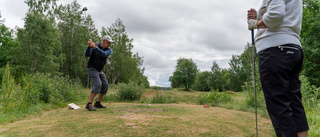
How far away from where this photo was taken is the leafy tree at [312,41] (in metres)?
17.2

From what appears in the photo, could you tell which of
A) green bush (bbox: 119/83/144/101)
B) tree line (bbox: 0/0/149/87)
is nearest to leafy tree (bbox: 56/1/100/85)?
tree line (bbox: 0/0/149/87)

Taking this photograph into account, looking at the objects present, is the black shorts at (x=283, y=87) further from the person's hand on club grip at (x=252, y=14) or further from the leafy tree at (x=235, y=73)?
the leafy tree at (x=235, y=73)

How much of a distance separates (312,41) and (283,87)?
22022 mm

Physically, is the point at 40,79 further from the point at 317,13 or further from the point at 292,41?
the point at 317,13

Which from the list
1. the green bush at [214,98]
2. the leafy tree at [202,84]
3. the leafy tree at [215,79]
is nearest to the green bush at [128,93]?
the green bush at [214,98]

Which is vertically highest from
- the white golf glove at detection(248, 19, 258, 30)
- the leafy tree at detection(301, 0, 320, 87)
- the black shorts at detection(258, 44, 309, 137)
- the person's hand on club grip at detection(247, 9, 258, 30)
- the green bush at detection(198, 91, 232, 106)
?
the leafy tree at detection(301, 0, 320, 87)

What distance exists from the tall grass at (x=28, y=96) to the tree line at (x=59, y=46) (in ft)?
59.4

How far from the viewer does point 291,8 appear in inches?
70.5

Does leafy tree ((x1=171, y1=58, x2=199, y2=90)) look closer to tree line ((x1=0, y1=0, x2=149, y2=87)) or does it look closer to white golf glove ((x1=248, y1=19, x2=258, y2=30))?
tree line ((x1=0, y1=0, x2=149, y2=87))

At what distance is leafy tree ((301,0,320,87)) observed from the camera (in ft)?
56.5

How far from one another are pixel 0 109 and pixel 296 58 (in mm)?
5416

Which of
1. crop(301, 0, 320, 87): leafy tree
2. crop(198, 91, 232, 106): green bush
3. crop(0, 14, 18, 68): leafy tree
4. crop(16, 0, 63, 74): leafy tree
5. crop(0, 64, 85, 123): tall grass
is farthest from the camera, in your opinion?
crop(0, 14, 18, 68): leafy tree

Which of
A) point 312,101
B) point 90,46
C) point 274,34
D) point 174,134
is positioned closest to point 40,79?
point 90,46

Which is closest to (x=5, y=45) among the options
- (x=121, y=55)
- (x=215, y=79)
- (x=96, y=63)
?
(x=121, y=55)
